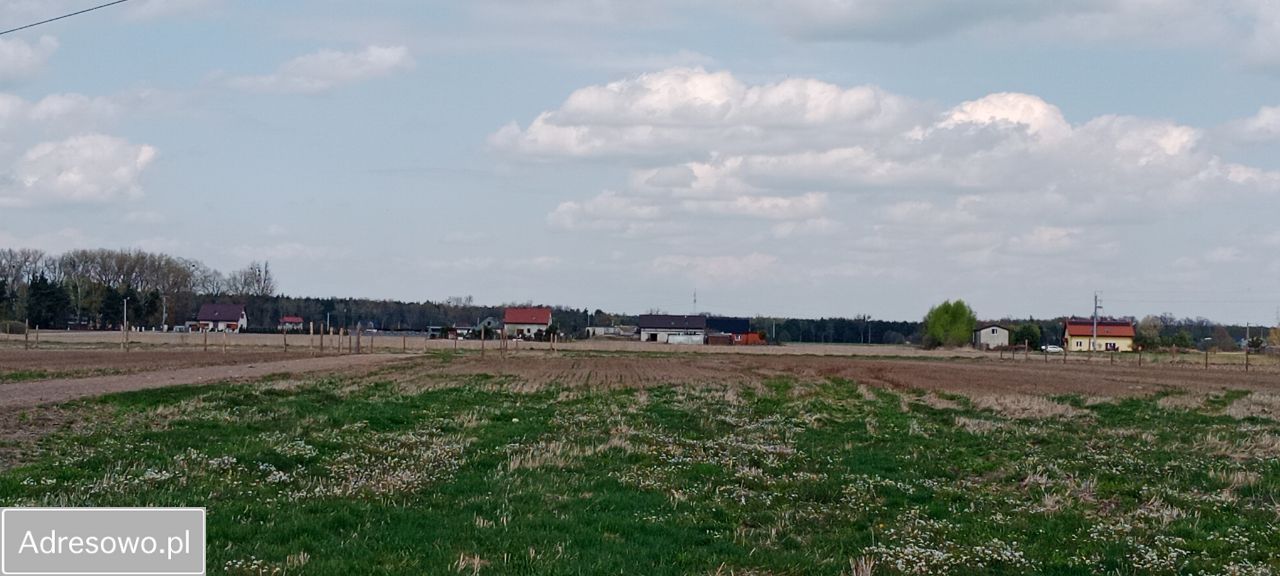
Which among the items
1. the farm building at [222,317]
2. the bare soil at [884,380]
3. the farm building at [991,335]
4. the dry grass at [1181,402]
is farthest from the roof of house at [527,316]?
the dry grass at [1181,402]

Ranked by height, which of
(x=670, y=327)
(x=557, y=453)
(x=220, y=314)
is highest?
(x=220, y=314)

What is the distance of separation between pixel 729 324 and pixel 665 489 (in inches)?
6678

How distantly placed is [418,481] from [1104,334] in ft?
490

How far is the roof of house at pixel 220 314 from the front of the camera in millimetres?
166875

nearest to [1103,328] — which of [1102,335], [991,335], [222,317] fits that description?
[1102,335]

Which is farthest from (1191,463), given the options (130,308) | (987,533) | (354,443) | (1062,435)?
(130,308)

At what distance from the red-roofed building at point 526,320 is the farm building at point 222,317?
125 feet

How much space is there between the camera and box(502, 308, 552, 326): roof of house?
167125 mm

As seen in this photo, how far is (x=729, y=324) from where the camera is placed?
184000 mm

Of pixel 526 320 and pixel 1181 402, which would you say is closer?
pixel 1181 402

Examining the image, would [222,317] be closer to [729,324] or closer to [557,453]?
[729,324]

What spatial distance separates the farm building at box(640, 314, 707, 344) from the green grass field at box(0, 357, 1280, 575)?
14002 cm

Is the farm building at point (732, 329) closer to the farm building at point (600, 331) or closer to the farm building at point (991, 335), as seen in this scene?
the farm building at point (600, 331)

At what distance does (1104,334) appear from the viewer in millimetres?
150125
